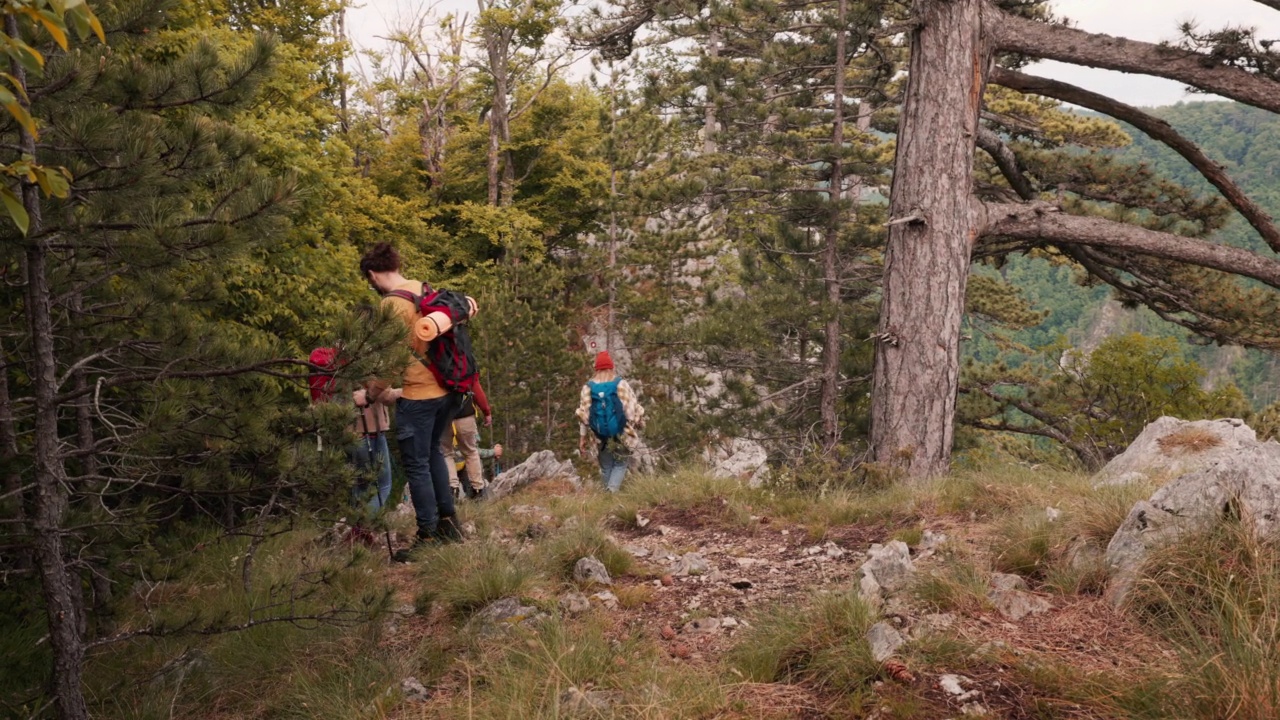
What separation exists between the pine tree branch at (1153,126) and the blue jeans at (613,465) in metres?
5.16

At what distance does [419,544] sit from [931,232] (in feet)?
16.7

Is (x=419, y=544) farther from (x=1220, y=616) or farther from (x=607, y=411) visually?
(x=1220, y=616)

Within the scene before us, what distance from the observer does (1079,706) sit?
102 inches

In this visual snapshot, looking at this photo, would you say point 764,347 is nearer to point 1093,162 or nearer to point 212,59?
point 1093,162

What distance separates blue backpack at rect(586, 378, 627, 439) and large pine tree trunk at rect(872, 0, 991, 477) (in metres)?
2.77

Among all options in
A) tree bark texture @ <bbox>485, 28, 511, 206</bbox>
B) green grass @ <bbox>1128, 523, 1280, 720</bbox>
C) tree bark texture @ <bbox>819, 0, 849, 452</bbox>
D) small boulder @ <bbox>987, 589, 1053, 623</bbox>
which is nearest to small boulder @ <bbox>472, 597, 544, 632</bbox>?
small boulder @ <bbox>987, 589, 1053, 623</bbox>

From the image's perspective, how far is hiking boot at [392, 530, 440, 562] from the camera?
5371 mm

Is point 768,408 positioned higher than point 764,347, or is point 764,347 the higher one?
point 764,347

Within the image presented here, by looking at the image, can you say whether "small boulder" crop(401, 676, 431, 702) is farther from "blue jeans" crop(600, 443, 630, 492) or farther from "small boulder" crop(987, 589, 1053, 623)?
"blue jeans" crop(600, 443, 630, 492)

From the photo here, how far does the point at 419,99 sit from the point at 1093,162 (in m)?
23.3

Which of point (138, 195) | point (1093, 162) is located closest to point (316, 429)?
point (138, 195)

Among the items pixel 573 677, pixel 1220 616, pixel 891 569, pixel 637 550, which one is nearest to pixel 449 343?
pixel 637 550

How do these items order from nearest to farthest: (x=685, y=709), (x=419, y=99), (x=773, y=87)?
(x=685, y=709) < (x=773, y=87) < (x=419, y=99)

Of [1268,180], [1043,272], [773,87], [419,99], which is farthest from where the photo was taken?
[1268,180]
